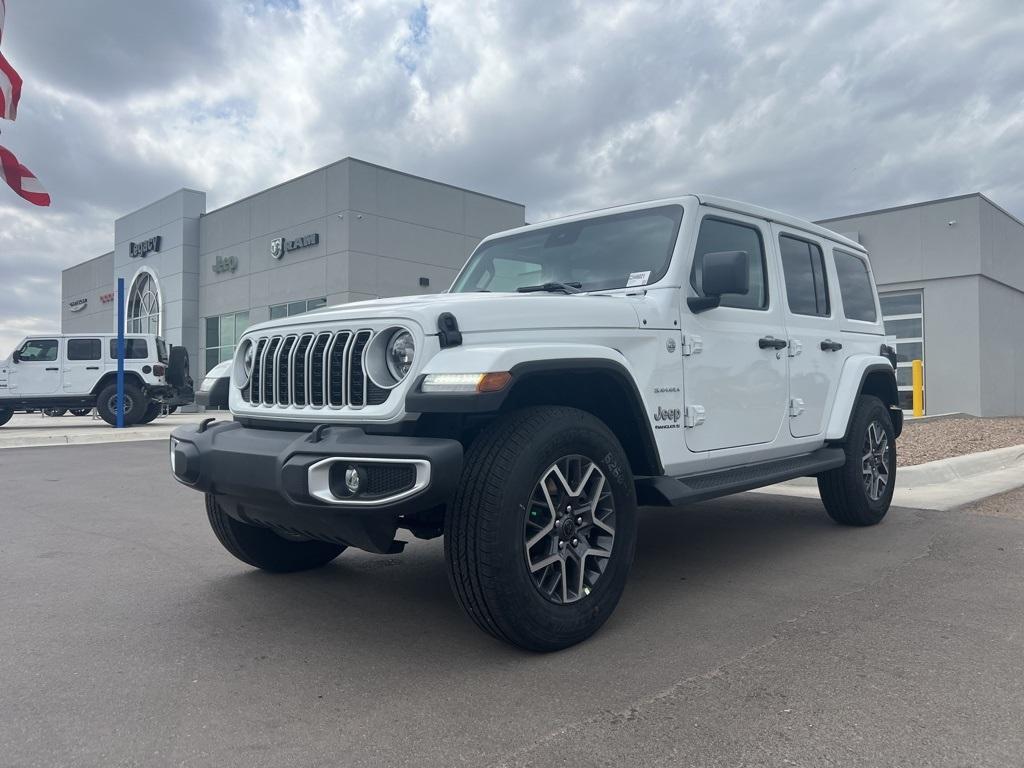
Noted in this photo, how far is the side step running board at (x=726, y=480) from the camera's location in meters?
3.62

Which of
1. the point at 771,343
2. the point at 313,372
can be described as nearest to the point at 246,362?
the point at 313,372

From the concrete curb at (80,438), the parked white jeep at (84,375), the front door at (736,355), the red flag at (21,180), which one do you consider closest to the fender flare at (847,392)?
the front door at (736,355)

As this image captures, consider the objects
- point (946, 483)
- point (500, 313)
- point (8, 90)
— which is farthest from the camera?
point (8, 90)

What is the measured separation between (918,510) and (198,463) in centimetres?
556

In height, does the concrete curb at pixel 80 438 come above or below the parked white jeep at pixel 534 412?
below

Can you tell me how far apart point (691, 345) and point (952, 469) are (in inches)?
225

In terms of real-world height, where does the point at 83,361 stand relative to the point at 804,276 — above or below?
below

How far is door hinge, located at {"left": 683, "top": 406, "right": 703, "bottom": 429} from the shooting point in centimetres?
384

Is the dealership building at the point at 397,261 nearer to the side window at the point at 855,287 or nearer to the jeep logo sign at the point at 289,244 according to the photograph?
the jeep logo sign at the point at 289,244

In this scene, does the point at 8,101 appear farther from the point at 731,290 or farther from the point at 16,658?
the point at 731,290

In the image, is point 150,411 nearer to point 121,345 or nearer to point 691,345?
point 121,345

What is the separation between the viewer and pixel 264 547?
167 inches

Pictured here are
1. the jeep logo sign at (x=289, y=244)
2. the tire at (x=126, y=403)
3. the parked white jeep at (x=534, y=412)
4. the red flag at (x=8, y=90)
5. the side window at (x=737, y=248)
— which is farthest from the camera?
the jeep logo sign at (x=289, y=244)

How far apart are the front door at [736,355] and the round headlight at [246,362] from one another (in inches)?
81.4
